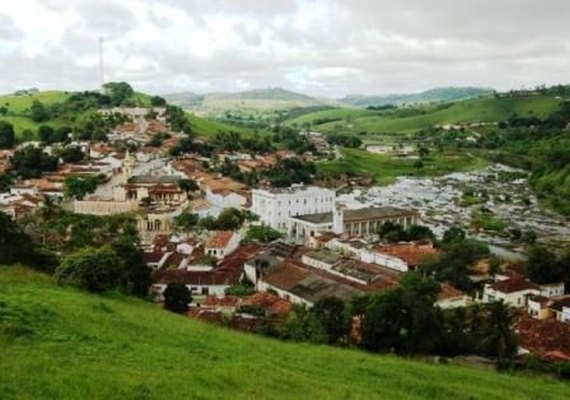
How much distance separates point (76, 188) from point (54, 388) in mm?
54016

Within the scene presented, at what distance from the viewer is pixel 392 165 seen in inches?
4884

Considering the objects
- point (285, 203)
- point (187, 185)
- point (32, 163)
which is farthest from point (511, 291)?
point (32, 163)

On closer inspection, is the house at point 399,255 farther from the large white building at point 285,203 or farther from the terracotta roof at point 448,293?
the large white building at point 285,203

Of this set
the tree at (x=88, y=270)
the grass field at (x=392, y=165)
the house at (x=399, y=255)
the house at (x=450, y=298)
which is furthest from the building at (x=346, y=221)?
the grass field at (x=392, y=165)

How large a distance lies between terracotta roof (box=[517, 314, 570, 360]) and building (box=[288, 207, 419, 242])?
91.9 feet

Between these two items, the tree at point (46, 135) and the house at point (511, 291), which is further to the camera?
the tree at point (46, 135)

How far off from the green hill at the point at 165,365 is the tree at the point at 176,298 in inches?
306

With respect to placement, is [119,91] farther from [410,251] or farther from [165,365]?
[165,365]

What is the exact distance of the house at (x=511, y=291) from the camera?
39125 mm

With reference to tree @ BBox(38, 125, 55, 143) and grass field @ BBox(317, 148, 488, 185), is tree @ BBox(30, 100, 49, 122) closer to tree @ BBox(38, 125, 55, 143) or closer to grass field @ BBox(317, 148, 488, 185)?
tree @ BBox(38, 125, 55, 143)

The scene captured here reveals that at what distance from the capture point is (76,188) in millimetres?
62500

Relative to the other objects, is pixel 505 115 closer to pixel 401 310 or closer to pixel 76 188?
pixel 76 188

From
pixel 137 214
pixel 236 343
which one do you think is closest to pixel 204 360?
pixel 236 343

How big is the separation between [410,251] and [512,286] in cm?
966
